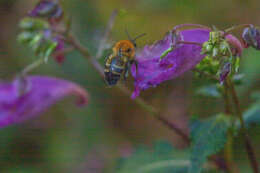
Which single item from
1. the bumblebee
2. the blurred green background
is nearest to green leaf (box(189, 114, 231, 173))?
the bumblebee

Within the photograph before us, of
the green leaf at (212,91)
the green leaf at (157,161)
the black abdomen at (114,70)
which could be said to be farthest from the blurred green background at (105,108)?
the black abdomen at (114,70)

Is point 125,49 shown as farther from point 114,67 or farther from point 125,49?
point 114,67

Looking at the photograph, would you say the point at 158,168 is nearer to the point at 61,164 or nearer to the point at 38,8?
the point at 38,8

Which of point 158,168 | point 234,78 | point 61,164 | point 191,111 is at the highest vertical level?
point 234,78

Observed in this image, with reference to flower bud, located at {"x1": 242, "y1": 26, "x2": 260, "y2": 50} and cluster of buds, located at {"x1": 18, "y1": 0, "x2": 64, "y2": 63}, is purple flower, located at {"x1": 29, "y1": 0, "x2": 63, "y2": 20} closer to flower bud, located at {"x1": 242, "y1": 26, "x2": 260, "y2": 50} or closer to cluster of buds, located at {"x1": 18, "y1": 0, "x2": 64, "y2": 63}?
cluster of buds, located at {"x1": 18, "y1": 0, "x2": 64, "y2": 63}

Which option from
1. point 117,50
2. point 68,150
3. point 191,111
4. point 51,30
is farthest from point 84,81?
point 117,50

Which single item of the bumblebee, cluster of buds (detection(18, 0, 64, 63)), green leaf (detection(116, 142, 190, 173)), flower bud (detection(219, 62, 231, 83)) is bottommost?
green leaf (detection(116, 142, 190, 173))
